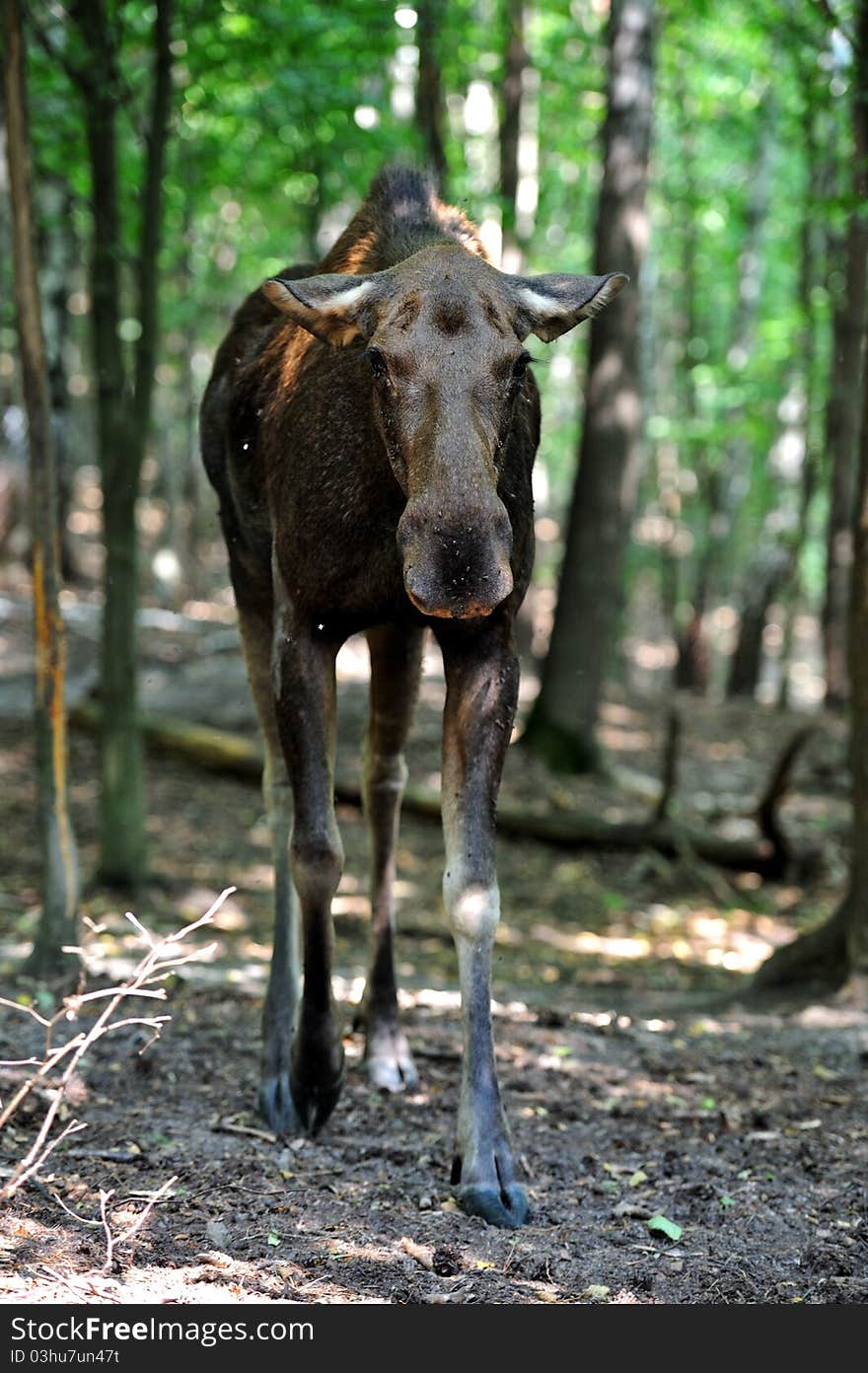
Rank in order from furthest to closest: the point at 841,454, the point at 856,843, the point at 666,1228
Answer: the point at 841,454 < the point at 856,843 < the point at 666,1228

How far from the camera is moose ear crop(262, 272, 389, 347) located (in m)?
4.62

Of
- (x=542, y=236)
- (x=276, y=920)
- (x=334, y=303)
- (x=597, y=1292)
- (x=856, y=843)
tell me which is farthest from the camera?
(x=542, y=236)

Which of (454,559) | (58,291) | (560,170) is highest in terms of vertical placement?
(560,170)

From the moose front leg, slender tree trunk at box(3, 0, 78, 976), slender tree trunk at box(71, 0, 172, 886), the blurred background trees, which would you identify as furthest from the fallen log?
the moose front leg

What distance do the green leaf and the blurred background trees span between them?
4316 mm

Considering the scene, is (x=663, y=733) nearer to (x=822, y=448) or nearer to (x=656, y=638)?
(x=822, y=448)

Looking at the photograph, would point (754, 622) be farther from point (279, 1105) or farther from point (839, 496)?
point (279, 1105)

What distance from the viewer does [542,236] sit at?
29.9 meters

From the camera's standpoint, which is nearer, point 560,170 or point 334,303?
point 334,303

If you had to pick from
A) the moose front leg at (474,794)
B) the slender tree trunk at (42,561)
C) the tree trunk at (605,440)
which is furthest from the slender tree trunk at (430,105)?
the moose front leg at (474,794)

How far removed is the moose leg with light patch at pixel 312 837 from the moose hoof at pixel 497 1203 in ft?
2.89

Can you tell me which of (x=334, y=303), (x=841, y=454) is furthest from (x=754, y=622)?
(x=334, y=303)

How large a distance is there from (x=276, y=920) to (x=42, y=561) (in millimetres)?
2250

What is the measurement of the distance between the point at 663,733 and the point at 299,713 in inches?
510
